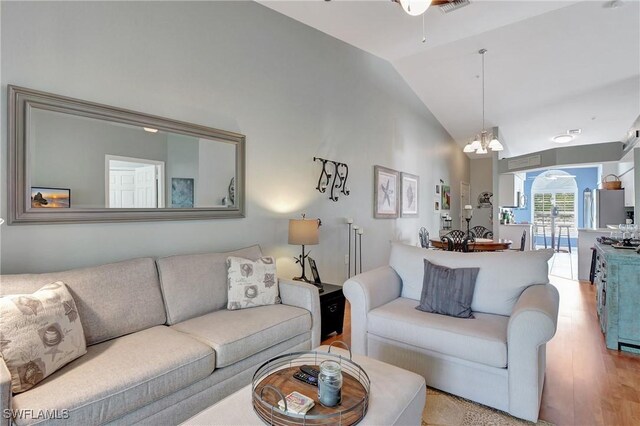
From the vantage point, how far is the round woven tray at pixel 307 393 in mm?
1252

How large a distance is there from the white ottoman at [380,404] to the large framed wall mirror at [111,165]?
63.7 inches

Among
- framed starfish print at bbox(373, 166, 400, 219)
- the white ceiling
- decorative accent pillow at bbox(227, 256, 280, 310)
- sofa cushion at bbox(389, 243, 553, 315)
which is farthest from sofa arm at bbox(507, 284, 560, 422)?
framed starfish print at bbox(373, 166, 400, 219)

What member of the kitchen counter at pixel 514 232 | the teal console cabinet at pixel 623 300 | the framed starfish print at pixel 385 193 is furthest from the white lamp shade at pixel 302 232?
the kitchen counter at pixel 514 232

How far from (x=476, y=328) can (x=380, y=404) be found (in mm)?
1052

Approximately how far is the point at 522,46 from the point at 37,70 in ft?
16.6

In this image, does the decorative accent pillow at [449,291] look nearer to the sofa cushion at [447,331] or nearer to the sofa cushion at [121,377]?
the sofa cushion at [447,331]

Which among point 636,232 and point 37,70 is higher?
point 37,70

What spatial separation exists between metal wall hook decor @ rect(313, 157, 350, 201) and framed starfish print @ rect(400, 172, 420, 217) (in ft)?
6.28

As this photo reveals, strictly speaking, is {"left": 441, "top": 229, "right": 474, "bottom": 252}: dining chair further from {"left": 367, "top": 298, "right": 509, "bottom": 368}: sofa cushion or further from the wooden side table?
{"left": 367, "top": 298, "right": 509, "bottom": 368}: sofa cushion

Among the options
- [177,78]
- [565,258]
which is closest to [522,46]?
[177,78]

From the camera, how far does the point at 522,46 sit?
4324 millimetres

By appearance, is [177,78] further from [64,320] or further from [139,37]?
[64,320]

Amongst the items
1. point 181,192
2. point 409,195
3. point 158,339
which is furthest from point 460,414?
point 409,195

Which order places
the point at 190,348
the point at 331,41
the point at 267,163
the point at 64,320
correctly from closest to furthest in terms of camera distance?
the point at 64,320
the point at 190,348
the point at 267,163
the point at 331,41
